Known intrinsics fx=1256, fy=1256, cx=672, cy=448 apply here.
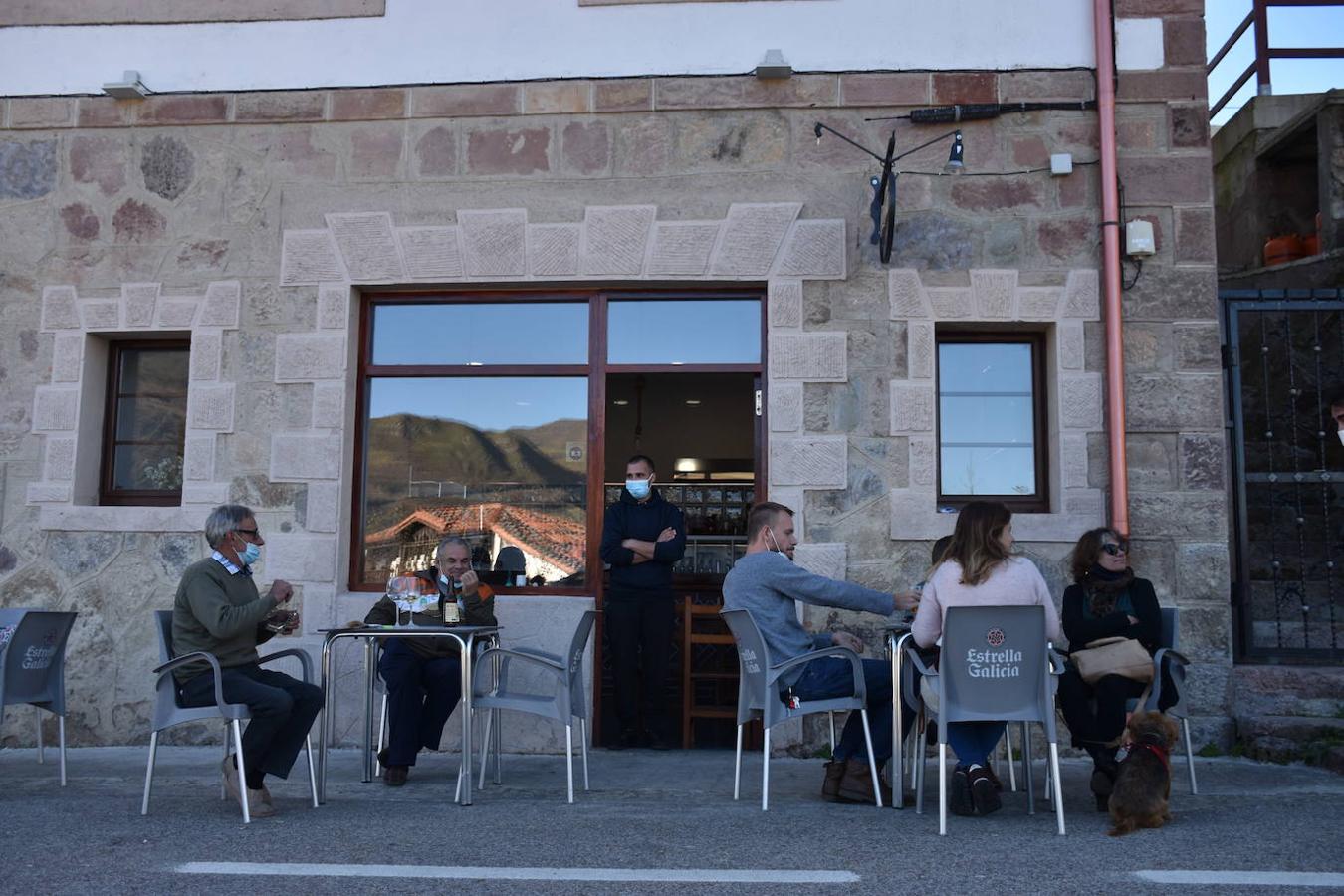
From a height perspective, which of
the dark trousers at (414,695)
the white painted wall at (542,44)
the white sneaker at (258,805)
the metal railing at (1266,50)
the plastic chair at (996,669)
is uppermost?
the metal railing at (1266,50)

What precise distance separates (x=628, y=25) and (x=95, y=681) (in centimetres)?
487

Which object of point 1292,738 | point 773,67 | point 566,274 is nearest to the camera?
point 1292,738

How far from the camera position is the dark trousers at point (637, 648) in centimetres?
691

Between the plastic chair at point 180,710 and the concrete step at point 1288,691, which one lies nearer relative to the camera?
the plastic chair at point 180,710

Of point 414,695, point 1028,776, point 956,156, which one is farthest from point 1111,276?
point 414,695

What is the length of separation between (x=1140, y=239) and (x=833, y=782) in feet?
11.4

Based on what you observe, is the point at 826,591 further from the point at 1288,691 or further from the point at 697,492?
the point at 697,492

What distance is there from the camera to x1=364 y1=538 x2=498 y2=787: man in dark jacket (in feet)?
19.4

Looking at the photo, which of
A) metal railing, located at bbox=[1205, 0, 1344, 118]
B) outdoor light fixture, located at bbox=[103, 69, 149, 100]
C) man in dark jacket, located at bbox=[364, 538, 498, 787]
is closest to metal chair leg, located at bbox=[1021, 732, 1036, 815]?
man in dark jacket, located at bbox=[364, 538, 498, 787]

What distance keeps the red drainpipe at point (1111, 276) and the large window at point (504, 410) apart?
1925mm

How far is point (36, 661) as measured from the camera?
6.12m

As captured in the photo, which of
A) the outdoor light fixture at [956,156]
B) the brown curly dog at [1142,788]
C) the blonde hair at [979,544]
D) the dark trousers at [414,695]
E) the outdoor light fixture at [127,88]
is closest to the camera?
the brown curly dog at [1142,788]

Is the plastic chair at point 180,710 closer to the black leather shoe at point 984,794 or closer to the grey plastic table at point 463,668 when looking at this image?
the grey plastic table at point 463,668

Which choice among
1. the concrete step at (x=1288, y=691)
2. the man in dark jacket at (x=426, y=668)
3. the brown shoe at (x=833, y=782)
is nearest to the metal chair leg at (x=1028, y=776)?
the brown shoe at (x=833, y=782)
